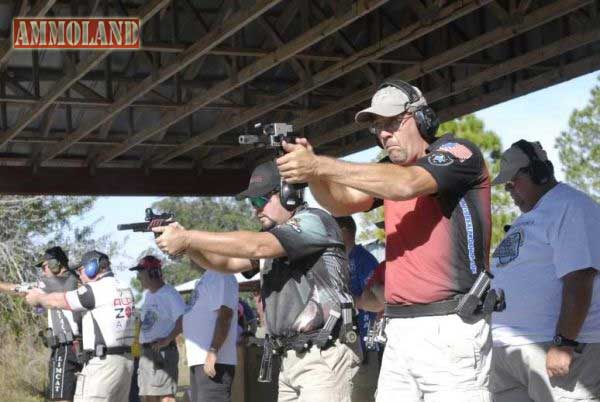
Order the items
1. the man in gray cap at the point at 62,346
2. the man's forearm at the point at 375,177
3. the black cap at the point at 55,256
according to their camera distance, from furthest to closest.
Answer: the black cap at the point at 55,256 < the man in gray cap at the point at 62,346 < the man's forearm at the point at 375,177

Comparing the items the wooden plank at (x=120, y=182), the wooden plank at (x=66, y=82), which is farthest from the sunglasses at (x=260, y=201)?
the wooden plank at (x=120, y=182)

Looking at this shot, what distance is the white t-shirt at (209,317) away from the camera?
32.1 ft

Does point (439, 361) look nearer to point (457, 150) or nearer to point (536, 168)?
point (457, 150)

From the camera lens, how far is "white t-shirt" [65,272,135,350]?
10523mm

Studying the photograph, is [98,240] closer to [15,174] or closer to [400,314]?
[15,174]

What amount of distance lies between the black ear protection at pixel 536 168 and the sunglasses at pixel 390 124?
1.50 meters

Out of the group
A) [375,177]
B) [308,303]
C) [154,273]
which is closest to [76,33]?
[154,273]

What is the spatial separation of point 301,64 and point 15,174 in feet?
20.1

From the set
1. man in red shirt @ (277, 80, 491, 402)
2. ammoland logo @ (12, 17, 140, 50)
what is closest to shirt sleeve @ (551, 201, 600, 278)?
man in red shirt @ (277, 80, 491, 402)

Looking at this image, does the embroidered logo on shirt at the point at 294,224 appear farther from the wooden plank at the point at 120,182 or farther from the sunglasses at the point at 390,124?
the wooden plank at the point at 120,182

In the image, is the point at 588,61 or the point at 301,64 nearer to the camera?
the point at 588,61

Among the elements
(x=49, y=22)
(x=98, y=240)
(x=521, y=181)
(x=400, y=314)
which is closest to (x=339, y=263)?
(x=521, y=181)

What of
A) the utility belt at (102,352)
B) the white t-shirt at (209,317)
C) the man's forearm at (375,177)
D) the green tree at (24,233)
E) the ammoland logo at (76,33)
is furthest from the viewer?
the green tree at (24,233)

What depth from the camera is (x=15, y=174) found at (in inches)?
702
